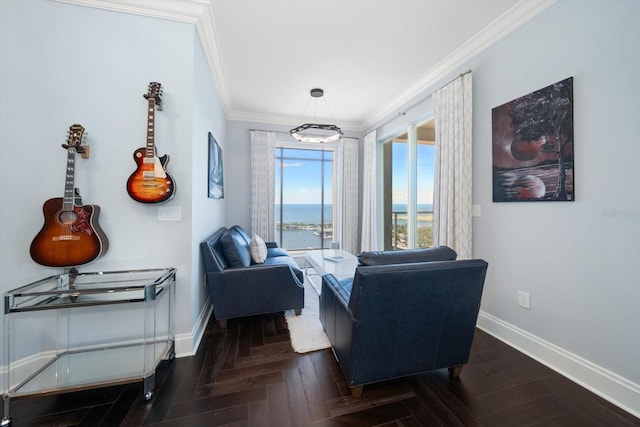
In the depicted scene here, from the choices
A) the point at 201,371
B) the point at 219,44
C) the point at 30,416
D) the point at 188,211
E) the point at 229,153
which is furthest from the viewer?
the point at 229,153

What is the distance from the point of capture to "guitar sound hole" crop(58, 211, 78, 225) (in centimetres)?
166

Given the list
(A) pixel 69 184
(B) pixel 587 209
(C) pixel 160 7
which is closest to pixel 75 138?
(A) pixel 69 184

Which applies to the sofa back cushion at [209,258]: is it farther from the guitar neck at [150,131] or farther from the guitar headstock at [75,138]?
the guitar headstock at [75,138]

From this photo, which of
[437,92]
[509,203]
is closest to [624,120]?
[509,203]

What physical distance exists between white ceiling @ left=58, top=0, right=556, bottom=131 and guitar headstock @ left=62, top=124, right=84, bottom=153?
38.3 inches

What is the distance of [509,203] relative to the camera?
216 cm

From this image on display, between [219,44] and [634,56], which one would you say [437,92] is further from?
[219,44]

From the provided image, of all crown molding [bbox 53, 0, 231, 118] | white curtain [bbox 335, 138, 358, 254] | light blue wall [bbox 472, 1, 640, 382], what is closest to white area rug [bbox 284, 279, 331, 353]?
light blue wall [bbox 472, 1, 640, 382]

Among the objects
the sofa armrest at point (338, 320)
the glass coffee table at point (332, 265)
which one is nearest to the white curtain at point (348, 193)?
the glass coffee table at point (332, 265)

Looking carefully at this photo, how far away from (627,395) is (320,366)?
1.92 metres

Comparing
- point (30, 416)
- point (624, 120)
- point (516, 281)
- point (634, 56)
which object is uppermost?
point (634, 56)

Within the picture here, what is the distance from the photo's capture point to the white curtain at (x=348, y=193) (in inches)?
192

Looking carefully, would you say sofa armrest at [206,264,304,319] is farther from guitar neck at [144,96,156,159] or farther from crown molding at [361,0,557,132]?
crown molding at [361,0,557,132]

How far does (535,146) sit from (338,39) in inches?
80.8
